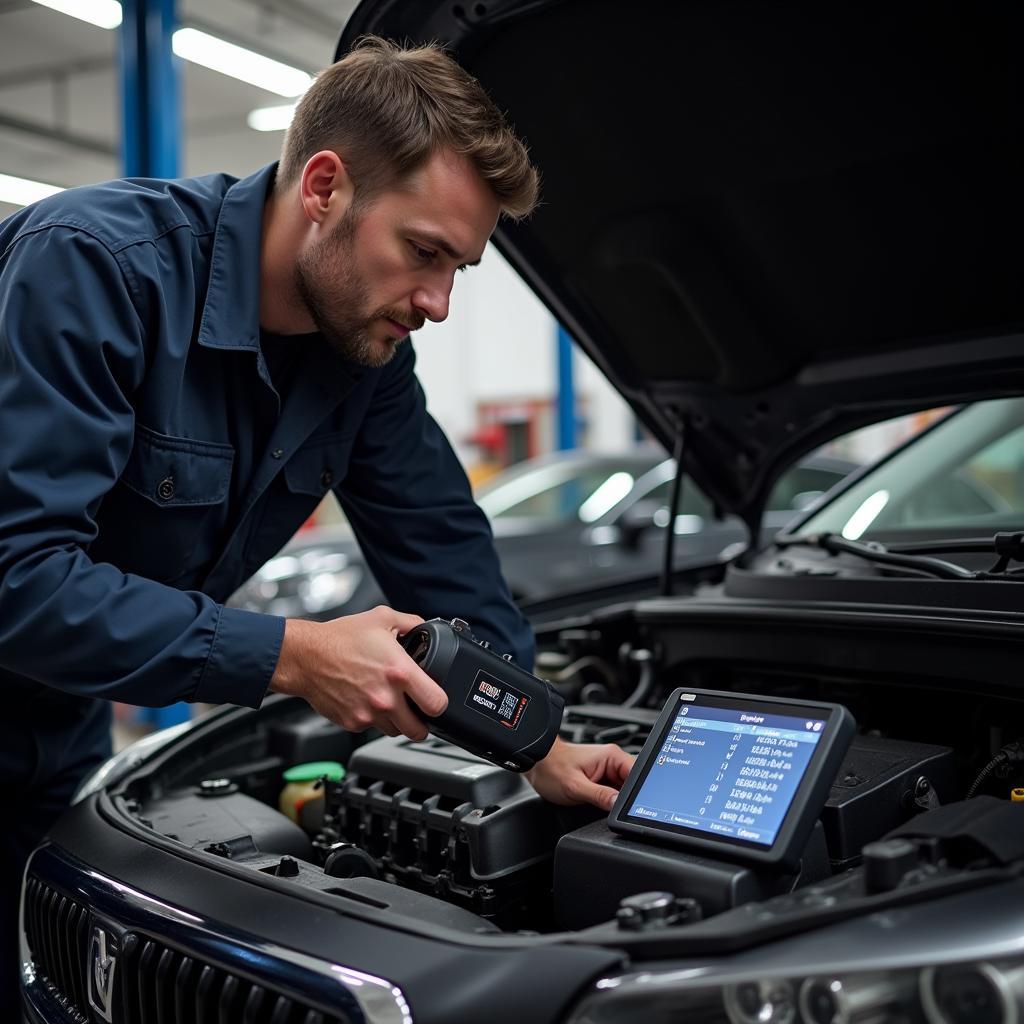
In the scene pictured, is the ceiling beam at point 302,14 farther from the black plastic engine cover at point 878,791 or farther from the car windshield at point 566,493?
the black plastic engine cover at point 878,791

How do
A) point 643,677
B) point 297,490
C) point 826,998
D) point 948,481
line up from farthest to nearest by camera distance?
point 948,481
point 643,677
point 297,490
point 826,998

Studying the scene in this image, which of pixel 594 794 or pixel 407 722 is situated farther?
pixel 594 794

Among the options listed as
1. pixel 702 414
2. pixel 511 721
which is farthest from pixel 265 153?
pixel 511 721

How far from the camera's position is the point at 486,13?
176 cm

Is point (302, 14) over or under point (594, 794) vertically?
over

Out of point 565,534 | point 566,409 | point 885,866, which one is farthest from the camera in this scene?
point 566,409

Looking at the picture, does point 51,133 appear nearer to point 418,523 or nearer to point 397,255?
point 418,523

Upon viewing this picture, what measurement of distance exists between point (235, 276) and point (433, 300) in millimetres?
297

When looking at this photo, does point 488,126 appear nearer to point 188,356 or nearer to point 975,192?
point 188,356

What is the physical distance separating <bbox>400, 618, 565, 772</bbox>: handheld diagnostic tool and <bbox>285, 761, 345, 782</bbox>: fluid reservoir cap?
1.93 ft

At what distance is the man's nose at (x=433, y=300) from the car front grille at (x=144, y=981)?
0.92 metres

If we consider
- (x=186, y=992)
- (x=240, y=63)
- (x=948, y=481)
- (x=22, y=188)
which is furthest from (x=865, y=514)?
(x=22, y=188)

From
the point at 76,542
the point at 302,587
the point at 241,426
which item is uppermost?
the point at 241,426

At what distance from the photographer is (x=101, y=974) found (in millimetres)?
1498
